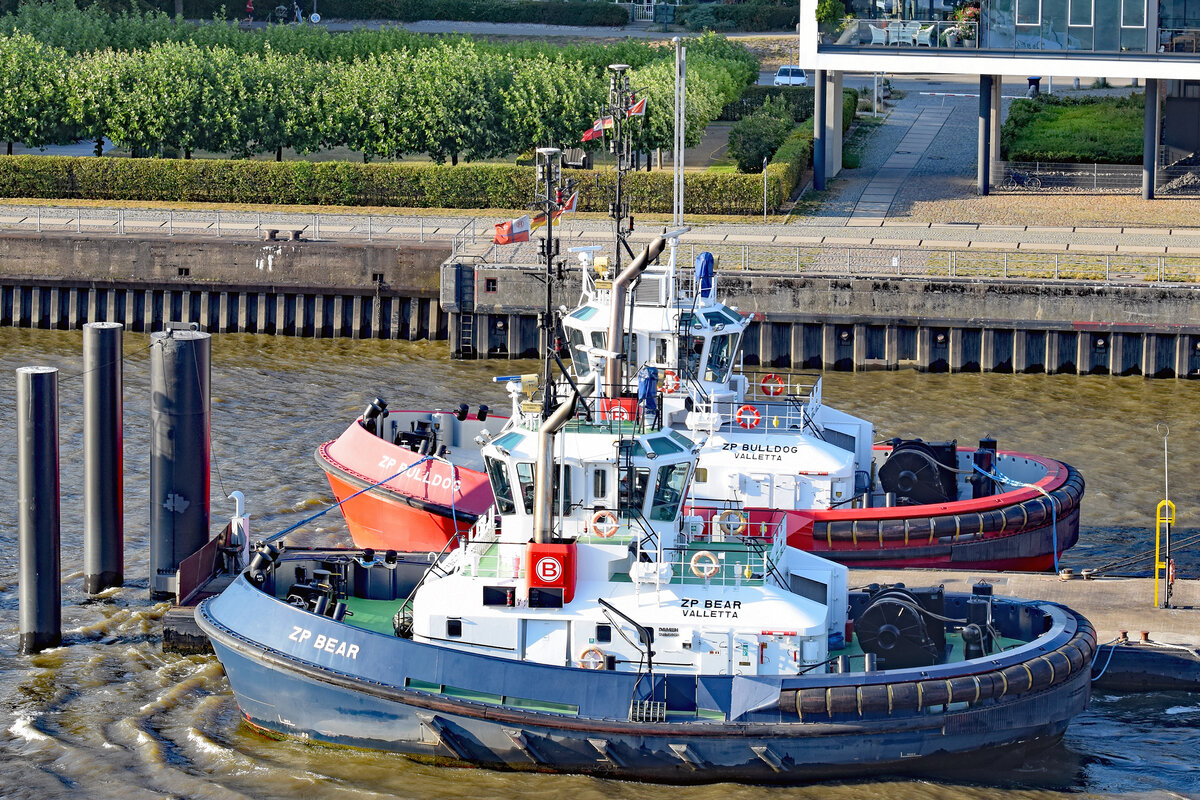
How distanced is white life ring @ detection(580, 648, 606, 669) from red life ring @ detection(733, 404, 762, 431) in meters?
6.80

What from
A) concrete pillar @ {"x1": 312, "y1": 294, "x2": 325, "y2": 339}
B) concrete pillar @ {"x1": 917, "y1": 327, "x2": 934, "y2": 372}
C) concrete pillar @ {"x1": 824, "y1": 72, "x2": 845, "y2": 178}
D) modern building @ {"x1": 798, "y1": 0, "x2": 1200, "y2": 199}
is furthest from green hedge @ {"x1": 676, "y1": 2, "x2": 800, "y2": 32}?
concrete pillar @ {"x1": 917, "y1": 327, "x2": 934, "y2": 372}

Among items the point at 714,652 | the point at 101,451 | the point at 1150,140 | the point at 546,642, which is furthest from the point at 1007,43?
the point at 546,642

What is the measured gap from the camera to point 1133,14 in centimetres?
4344

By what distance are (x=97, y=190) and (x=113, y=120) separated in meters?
2.30

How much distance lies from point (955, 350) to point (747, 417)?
13.1 meters

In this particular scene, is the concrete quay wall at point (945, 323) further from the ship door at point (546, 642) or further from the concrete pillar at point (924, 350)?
the ship door at point (546, 642)

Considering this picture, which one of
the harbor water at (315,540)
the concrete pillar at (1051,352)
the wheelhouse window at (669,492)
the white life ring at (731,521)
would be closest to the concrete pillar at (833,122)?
the concrete pillar at (1051,352)

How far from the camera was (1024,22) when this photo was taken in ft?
144

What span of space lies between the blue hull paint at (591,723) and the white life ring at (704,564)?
3.90 feet

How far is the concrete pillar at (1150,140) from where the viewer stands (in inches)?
1729

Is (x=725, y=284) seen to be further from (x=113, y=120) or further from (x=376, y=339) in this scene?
(x=113, y=120)

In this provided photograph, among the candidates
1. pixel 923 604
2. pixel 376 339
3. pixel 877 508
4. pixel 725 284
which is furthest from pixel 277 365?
pixel 923 604

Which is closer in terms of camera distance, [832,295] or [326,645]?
[326,645]

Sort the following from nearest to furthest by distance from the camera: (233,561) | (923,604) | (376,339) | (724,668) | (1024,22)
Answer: (724,668) → (923,604) → (233,561) → (376,339) → (1024,22)
